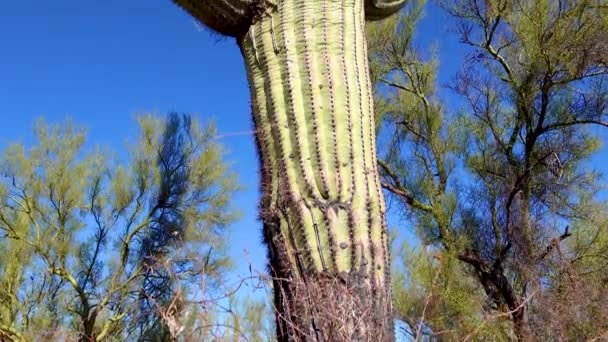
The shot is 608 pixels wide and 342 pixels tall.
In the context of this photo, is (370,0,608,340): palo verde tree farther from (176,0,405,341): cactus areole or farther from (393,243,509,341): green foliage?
(176,0,405,341): cactus areole

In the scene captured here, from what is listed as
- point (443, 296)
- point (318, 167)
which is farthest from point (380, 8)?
point (443, 296)

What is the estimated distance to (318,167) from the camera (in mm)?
2977

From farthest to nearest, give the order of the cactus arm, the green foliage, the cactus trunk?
the green foliage < the cactus arm < the cactus trunk

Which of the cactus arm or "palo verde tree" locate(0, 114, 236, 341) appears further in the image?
"palo verde tree" locate(0, 114, 236, 341)

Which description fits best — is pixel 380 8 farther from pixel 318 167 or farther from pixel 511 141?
pixel 511 141

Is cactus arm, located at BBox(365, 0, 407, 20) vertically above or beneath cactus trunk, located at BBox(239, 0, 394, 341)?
above

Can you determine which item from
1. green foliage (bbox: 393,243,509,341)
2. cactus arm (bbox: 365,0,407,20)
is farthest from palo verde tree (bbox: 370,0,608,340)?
cactus arm (bbox: 365,0,407,20)

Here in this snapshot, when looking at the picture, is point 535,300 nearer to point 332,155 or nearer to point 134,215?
point 332,155

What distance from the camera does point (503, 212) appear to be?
28.8 ft

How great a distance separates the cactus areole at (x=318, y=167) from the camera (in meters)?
2.66

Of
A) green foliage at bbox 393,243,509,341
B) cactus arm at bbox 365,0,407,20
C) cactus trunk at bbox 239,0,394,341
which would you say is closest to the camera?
cactus trunk at bbox 239,0,394,341

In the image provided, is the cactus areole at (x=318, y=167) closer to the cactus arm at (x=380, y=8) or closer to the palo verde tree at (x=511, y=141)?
the cactus arm at (x=380, y=8)

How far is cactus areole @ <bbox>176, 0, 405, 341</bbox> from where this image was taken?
8.71 feet

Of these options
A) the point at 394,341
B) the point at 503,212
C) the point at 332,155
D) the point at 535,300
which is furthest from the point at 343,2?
the point at 503,212
